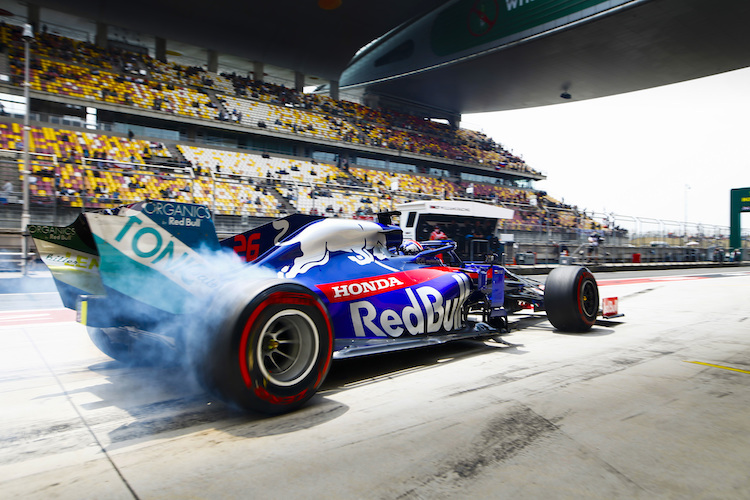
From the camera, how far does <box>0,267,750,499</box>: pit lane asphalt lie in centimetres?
234

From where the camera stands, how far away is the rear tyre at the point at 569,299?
6.54m

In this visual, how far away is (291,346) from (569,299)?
4517mm

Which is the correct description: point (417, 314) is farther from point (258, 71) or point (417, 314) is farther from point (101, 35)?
point (258, 71)

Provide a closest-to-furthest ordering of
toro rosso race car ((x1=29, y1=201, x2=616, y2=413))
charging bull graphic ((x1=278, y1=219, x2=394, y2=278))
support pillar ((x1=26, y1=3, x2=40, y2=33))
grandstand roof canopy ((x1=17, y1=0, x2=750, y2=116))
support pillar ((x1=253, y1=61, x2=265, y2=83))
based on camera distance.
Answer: toro rosso race car ((x1=29, y1=201, x2=616, y2=413)) → charging bull graphic ((x1=278, y1=219, x2=394, y2=278)) → support pillar ((x1=26, y1=3, x2=40, y2=33)) → grandstand roof canopy ((x1=17, y1=0, x2=750, y2=116)) → support pillar ((x1=253, y1=61, x2=265, y2=83))

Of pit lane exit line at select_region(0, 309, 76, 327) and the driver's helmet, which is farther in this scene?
pit lane exit line at select_region(0, 309, 76, 327)

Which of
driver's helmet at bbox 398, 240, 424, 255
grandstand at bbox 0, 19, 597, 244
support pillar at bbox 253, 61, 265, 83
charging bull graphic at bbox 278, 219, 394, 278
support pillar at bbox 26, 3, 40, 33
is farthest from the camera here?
support pillar at bbox 253, 61, 265, 83

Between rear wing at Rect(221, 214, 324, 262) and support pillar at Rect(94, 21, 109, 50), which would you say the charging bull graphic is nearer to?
rear wing at Rect(221, 214, 324, 262)

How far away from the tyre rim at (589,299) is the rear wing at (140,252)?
17.5 ft

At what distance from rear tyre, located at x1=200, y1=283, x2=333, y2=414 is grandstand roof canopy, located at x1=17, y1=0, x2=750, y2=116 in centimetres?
3533

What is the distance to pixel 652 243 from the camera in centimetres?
3006

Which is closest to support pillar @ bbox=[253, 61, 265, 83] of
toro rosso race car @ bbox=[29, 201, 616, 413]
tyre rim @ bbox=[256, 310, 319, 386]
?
toro rosso race car @ bbox=[29, 201, 616, 413]

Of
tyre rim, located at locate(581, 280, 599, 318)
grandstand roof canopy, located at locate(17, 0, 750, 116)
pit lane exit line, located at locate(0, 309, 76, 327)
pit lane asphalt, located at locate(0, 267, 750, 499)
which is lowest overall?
pit lane asphalt, located at locate(0, 267, 750, 499)

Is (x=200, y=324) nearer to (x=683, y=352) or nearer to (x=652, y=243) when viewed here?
(x=683, y=352)

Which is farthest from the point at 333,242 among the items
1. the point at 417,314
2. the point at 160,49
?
the point at 160,49
